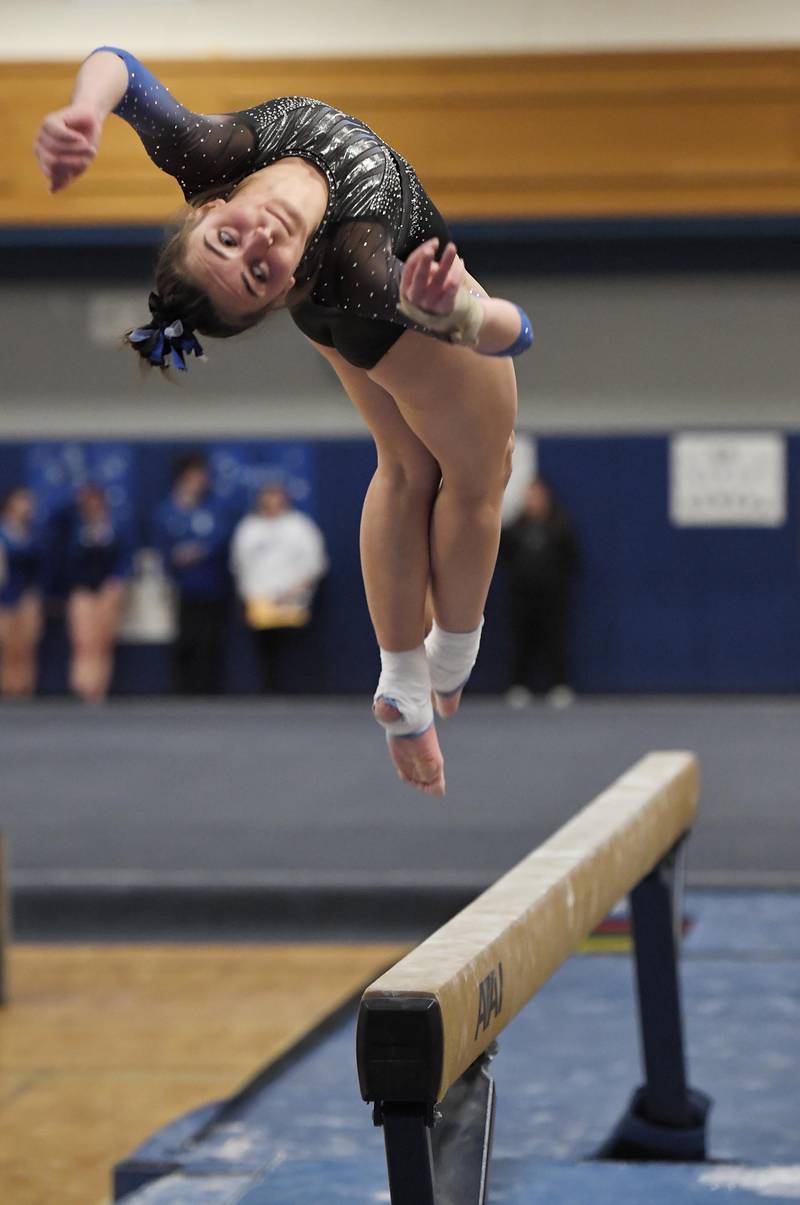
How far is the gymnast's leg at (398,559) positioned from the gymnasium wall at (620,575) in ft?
28.3

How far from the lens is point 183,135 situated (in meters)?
1.82

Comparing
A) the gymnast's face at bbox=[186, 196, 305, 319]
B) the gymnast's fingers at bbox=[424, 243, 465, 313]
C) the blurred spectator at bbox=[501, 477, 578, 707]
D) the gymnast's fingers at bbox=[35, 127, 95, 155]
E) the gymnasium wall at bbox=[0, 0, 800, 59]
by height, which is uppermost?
the gymnasium wall at bbox=[0, 0, 800, 59]

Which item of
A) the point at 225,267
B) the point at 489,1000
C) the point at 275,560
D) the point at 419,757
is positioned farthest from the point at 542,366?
the point at 225,267

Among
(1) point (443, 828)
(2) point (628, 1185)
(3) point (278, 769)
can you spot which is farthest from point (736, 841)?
(2) point (628, 1185)

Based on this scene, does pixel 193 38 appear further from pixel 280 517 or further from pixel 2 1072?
pixel 2 1072

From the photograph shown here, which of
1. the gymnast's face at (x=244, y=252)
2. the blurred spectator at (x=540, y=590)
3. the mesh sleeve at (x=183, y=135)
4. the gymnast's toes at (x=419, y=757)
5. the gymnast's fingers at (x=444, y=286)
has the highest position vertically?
the mesh sleeve at (x=183, y=135)

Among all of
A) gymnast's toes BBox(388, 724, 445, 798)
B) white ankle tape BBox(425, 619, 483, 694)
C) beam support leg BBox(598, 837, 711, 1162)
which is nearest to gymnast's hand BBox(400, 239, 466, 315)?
white ankle tape BBox(425, 619, 483, 694)

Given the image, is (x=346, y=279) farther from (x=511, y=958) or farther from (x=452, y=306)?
(x=511, y=958)

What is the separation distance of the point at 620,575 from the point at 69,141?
965 centimetres

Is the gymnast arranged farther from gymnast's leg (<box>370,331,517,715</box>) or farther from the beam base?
the beam base

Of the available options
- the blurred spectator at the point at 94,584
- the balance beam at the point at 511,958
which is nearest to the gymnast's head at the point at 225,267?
the balance beam at the point at 511,958

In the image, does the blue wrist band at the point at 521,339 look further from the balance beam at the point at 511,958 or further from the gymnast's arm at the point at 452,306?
the balance beam at the point at 511,958

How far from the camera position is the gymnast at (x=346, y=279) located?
5.58ft

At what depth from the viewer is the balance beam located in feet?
6.33
